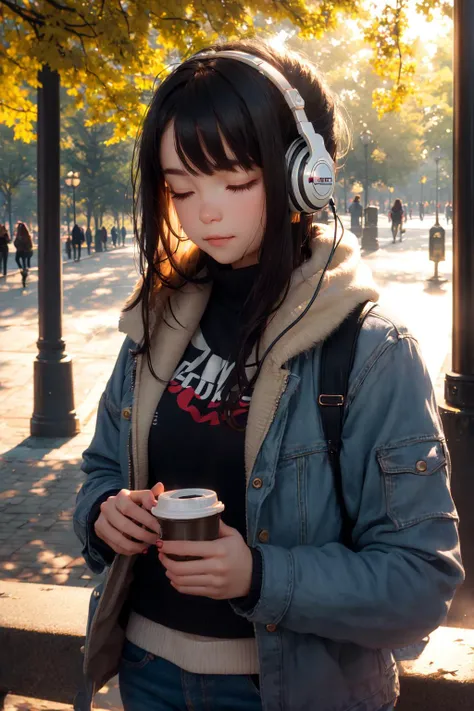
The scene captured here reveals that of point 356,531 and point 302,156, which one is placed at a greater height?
point 302,156

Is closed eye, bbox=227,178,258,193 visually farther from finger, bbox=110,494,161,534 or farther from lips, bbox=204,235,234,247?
finger, bbox=110,494,161,534

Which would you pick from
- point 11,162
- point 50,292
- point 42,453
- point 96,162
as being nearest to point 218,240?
point 42,453

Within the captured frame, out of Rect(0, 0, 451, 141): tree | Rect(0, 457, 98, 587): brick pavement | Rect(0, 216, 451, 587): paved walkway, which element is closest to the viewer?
Rect(0, 457, 98, 587): brick pavement

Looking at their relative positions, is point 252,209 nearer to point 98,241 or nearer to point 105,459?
point 105,459

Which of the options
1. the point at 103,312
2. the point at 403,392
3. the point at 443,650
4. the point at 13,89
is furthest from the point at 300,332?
the point at 103,312

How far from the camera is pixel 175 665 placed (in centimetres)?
187

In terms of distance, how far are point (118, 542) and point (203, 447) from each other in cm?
24

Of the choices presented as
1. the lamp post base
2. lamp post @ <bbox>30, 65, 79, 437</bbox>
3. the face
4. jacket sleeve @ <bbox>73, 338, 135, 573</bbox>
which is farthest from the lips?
the lamp post base

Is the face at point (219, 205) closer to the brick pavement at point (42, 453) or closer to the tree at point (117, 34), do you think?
the brick pavement at point (42, 453)

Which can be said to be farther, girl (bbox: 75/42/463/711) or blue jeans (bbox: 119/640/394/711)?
blue jeans (bbox: 119/640/394/711)

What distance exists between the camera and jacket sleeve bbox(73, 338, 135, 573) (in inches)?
81.2

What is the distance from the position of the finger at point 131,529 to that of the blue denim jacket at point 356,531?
19cm

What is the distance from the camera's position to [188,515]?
1532 millimetres

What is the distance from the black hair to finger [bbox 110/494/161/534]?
273mm
